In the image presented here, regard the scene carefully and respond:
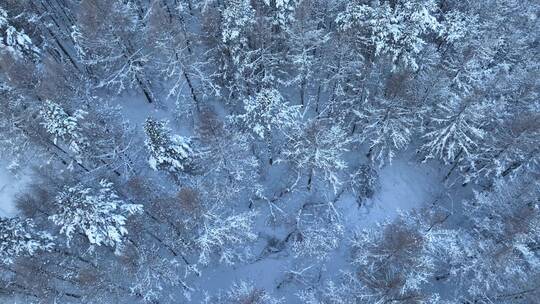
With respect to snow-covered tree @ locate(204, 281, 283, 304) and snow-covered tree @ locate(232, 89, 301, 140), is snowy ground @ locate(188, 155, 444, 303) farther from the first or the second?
snow-covered tree @ locate(232, 89, 301, 140)

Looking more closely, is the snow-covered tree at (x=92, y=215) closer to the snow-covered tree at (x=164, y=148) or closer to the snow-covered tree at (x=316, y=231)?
the snow-covered tree at (x=164, y=148)

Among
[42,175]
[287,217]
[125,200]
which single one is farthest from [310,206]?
[42,175]

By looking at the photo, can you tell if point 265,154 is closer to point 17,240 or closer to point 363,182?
point 363,182

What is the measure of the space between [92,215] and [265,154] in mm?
14177

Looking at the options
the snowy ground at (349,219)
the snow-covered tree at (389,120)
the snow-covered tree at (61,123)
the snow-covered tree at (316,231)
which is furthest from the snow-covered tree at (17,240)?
the snow-covered tree at (389,120)

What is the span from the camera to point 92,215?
79.1ft

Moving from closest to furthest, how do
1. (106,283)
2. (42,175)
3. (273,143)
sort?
1. (106,283)
2. (42,175)
3. (273,143)

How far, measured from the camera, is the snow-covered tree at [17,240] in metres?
24.9

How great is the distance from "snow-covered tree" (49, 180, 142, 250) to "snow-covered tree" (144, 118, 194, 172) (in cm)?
323

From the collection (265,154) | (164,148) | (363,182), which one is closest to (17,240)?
(164,148)

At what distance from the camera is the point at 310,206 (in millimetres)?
33750

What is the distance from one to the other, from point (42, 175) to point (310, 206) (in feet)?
66.1

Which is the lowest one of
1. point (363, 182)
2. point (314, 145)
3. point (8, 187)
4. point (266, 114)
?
point (363, 182)

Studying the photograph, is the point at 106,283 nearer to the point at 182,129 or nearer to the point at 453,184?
the point at 182,129
